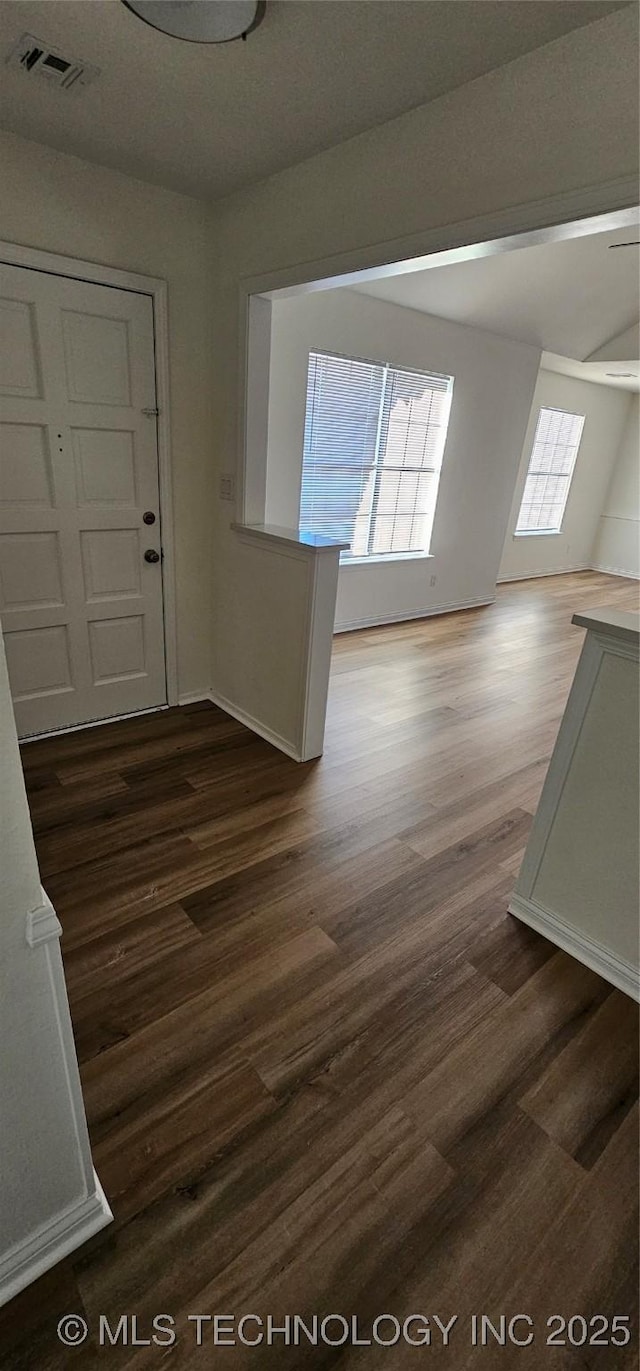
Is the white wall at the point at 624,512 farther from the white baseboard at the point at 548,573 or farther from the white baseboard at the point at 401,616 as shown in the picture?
the white baseboard at the point at 401,616

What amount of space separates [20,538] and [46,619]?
402 millimetres

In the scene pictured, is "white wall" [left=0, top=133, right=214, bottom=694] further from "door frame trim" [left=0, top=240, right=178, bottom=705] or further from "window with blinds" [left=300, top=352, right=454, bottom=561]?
"window with blinds" [left=300, top=352, right=454, bottom=561]

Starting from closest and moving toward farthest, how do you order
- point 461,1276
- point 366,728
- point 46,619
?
point 461,1276
point 46,619
point 366,728

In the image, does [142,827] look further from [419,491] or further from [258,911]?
[419,491]

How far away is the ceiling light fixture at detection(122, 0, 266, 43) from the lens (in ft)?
4.61

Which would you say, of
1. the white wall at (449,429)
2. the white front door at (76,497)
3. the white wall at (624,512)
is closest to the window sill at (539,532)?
the white wall at (624,512)

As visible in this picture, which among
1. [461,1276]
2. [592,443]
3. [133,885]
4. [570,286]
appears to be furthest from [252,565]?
[592,443]

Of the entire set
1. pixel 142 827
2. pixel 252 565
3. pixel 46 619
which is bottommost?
pixel 142 827

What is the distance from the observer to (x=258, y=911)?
199 cm

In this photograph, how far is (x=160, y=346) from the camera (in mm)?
A: 2801

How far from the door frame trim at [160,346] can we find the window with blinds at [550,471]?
5.42m

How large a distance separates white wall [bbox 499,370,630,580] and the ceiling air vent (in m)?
5.86

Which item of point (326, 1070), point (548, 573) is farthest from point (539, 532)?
point (326, 1070)

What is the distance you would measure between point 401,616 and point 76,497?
3.32 m
